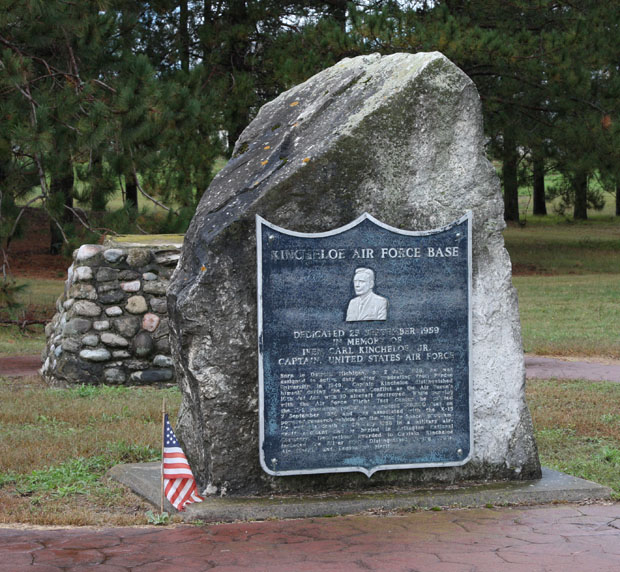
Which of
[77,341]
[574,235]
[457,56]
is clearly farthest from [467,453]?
[574,235]

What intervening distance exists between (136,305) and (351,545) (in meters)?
5.67

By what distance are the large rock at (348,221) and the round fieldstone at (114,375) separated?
4.07 metres

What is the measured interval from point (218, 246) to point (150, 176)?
12.2 m

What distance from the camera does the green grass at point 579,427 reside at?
241 inches

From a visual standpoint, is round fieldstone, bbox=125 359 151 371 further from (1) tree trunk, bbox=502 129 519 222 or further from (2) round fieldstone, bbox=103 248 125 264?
(1) tree trunk, bbox=502 129 519 222

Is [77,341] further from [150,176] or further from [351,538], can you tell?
[150,176]

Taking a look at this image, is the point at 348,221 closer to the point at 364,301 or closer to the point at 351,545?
the point at 364,301

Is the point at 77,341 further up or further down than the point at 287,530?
further up

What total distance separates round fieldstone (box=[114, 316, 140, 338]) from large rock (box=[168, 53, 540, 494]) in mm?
4086

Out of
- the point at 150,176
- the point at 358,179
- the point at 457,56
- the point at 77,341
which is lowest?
the point at 77,341

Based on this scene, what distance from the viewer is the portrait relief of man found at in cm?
537

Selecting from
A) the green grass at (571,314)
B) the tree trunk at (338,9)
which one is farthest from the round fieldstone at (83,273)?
the tree trunk at (338,9)

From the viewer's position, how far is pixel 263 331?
526 centimetres

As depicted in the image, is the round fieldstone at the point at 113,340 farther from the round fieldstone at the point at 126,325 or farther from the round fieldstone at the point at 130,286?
the round fieldstone at the point at 130,286
